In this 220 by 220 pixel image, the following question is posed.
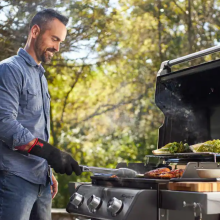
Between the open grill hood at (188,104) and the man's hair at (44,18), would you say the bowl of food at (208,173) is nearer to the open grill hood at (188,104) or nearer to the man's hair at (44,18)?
the open grill hood at (188,104)

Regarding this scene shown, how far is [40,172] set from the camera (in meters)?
2.18

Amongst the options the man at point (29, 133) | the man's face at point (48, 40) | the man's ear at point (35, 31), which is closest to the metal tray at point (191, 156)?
the man at point (29, 133)

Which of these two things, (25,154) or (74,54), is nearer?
(25,154)

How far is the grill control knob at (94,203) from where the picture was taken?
2.02 m

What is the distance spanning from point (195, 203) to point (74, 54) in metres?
5.37

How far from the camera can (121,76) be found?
7.49m

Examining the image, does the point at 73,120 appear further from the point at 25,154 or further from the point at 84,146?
the point at 25,154

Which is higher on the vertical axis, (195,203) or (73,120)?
(73,120)

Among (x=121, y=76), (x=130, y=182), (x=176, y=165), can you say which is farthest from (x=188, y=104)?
(x=121, y=76)

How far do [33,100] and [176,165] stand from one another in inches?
39.8

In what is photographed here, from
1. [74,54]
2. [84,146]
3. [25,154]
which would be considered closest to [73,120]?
[84,146]

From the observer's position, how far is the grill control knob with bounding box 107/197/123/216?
187cm

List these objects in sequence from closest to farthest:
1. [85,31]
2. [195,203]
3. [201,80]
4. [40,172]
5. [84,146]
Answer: [195,203], [40,172], [201,80], [85,31], [84,146]

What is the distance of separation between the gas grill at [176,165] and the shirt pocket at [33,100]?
545mm
